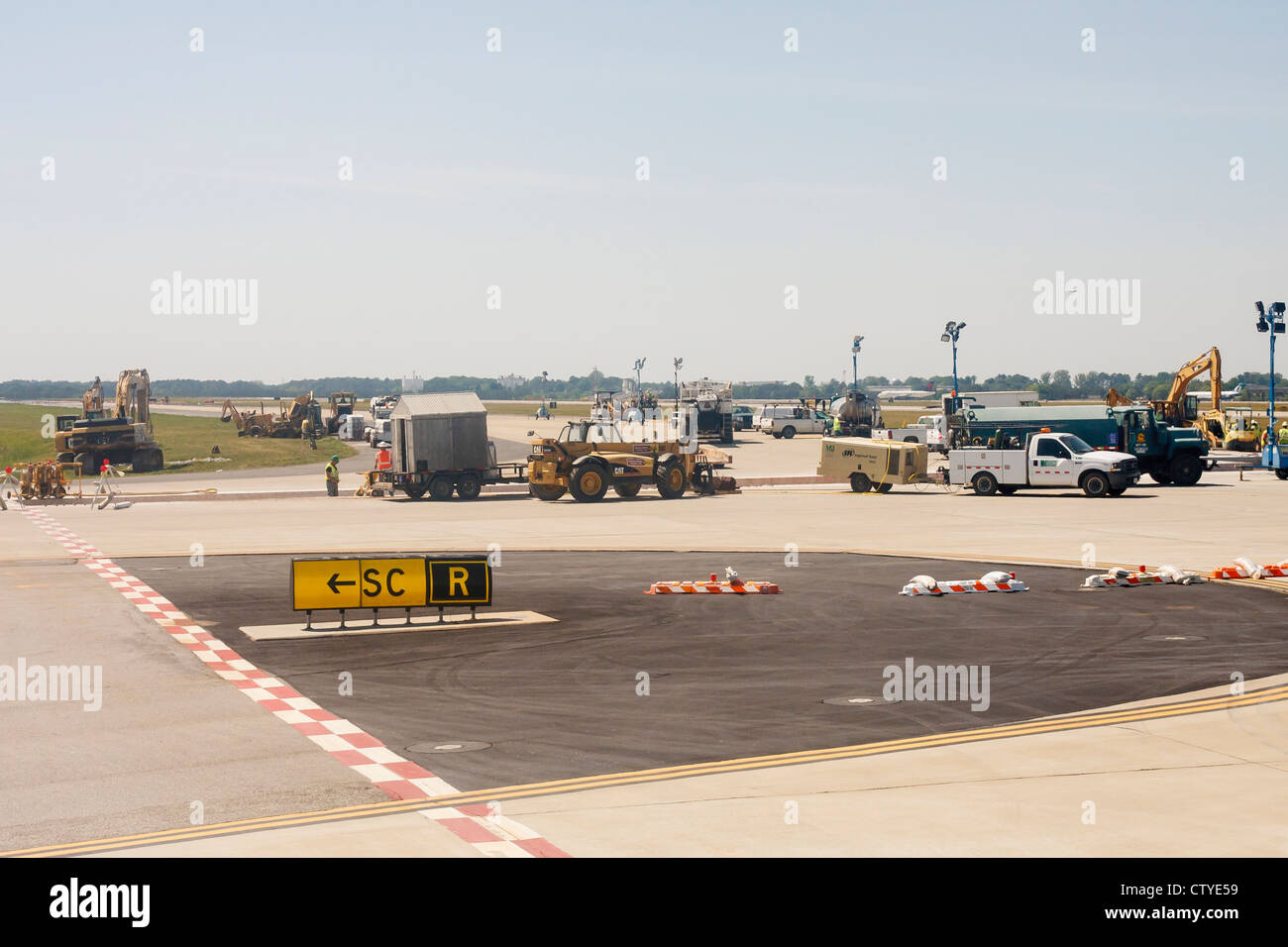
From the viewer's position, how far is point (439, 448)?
47.9m

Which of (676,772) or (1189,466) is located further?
(1189,466)

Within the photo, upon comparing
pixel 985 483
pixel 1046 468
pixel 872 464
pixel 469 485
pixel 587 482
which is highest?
pixel 872 464

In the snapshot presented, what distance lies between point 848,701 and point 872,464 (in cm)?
3598

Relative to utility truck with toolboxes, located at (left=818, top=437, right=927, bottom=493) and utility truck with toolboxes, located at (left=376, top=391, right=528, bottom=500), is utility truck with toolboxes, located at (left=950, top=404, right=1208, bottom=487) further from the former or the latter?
utility truck with toolboxes, located at (left=376, top=391, right=528, bottom=500)

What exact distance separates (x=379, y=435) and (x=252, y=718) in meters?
71.0

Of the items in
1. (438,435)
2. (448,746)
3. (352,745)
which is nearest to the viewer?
(448,746)

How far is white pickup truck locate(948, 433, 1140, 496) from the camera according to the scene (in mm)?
44750

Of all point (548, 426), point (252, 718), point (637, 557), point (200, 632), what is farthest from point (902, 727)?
point (548, 426)

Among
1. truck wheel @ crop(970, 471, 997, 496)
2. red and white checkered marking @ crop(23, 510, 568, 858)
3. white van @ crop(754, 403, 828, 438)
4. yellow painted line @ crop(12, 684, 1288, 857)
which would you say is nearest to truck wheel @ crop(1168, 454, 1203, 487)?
truck wheel @ crop(970, 471, 997, 496)

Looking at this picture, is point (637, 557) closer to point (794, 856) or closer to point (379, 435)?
point (794, 856)

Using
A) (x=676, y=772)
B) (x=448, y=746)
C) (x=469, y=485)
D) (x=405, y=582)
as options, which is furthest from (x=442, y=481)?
(x=676, y=772)

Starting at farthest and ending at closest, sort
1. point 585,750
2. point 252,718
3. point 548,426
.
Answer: point 548,426 < point 252,718 < point 585,750

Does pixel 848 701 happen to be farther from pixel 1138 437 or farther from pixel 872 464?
pixel 1138 437

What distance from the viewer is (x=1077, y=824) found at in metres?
9.46
